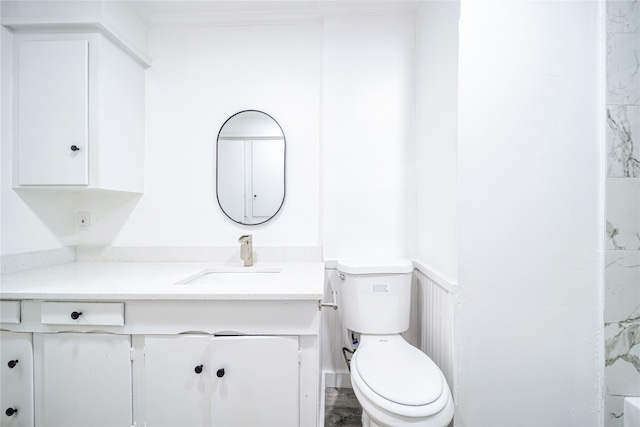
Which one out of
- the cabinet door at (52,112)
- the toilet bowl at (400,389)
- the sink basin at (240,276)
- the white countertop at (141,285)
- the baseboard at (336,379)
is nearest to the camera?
the toilet bowl at (400,389)

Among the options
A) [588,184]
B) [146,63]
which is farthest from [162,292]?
[588,184]

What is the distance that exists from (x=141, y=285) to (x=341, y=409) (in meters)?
1.20

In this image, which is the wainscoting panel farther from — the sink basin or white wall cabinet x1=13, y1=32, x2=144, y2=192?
white wall cabinet x1=13, y1=32, x2=144, y2=192

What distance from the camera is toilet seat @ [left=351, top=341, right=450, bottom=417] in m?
0.88

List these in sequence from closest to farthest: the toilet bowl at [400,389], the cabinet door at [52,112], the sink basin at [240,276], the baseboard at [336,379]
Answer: the toilet bowl at [400,389], the cabinet door at [52,112], the sink basin at [240,276], the baseboard at [336,379]

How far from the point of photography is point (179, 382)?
1067 millimetres

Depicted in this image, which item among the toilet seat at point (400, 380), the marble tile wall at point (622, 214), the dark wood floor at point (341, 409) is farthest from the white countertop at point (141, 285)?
the marble tile wall at point (622, 214)

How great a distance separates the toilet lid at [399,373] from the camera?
0.91m

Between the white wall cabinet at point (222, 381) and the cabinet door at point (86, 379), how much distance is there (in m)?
0.11

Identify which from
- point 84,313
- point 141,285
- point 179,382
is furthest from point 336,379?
point 84,313

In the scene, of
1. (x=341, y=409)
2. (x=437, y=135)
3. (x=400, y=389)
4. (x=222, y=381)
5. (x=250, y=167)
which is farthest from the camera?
(x=250, y=167)

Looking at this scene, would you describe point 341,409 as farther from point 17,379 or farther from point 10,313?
point 10,313

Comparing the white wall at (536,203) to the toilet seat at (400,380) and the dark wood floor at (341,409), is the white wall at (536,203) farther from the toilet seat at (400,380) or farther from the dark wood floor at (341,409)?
the dark wood floor at (341,409)

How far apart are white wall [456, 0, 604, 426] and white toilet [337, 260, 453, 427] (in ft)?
0.80
